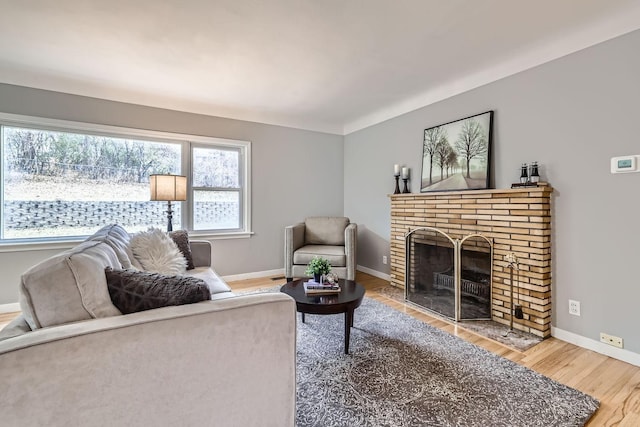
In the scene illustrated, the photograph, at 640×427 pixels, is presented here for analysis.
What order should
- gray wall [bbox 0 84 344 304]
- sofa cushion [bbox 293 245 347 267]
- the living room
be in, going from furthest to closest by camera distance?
sofa cushion [bbox 293 245 347 267] → gray wall [bbox 0 84 344 304] → the living room

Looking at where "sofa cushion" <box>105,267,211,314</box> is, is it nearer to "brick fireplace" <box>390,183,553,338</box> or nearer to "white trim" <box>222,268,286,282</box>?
"brick fireplace" <box>390,183,553,338</box>

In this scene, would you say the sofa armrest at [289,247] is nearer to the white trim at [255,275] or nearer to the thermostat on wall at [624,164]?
the white trim at [255,275]

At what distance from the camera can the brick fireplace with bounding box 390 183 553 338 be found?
2320 mm

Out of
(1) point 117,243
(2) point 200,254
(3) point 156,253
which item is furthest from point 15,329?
(2) point 200,254

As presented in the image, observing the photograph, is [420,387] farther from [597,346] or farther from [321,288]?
[597,346]

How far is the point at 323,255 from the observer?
140 inches

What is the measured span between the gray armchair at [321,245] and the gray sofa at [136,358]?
79.8 inches

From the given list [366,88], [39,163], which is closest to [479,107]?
[366,88]

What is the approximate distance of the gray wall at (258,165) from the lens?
291 centimetres

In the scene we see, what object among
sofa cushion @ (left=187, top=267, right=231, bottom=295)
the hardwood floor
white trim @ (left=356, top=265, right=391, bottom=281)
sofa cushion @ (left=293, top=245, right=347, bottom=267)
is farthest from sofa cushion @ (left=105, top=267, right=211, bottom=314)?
white trim @ (left=356, top=265, right=391, bottom=281)

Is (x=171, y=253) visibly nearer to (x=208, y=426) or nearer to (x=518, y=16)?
(x=208, y=426)

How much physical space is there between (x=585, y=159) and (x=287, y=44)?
243cm

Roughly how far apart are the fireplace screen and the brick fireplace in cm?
8

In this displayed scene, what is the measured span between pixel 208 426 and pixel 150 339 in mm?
370
